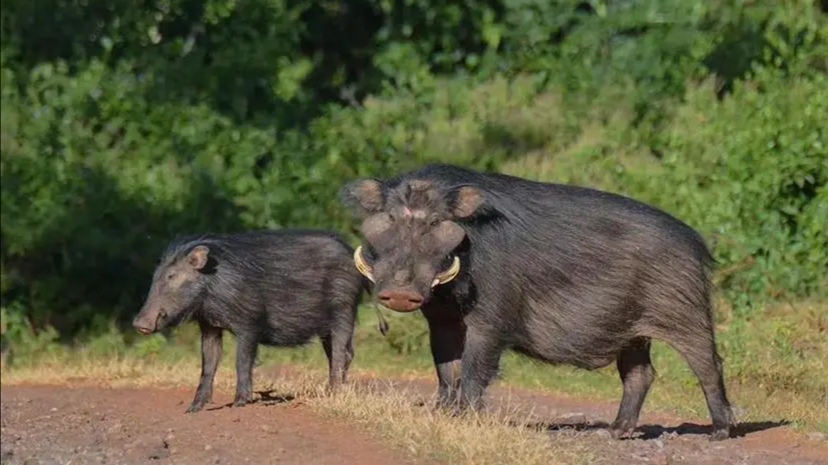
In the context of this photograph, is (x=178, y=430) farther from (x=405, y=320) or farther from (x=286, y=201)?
(x=286, y=201)

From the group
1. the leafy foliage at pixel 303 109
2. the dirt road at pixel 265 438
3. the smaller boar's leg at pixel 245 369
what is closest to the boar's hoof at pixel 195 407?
the dirt road at pixel 265 438

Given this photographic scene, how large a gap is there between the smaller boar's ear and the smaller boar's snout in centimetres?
261

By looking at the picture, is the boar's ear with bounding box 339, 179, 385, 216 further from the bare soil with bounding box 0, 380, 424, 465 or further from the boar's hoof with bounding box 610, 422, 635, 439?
the boar's hoof with bounding box 610, 422, 635, 439

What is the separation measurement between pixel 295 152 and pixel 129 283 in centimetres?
225

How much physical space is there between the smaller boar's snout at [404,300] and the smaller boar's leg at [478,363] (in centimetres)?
51

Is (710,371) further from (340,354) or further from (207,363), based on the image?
(207,363)

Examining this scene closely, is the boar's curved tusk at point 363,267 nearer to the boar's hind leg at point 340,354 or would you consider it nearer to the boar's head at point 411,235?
the boar's head at point 411,235

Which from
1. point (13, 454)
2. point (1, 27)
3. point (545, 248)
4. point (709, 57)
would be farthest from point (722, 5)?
point (13, 454)

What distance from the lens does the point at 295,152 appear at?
64.4 feet

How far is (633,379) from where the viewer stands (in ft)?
34.6

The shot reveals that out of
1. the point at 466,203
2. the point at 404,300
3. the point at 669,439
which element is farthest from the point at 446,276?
the point at 669,439

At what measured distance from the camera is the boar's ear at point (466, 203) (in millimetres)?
9734

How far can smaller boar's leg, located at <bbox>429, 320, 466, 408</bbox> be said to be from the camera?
1010 centimetres

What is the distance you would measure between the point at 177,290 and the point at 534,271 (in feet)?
9.37
